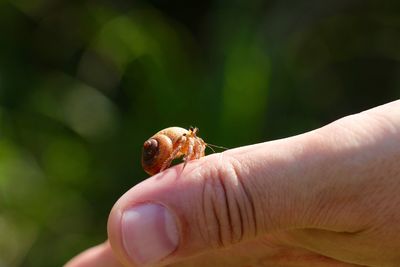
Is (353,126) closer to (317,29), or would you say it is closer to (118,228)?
(118,228)

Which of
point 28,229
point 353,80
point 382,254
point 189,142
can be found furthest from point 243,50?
point 382,254

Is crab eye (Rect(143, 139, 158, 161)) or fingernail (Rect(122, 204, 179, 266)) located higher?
crab eye (Rect(143, 139, 158, 161))

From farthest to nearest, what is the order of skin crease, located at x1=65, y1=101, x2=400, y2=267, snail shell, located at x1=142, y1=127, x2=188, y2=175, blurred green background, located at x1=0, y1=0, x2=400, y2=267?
blurred green background, located at x1=0, y1=0, x2=400, y2=267 < snail shell, located at x1=142, y1=127, x2=188, y2=175 < skin crease, located at x1=65, y1=101, x2=400, y2=267

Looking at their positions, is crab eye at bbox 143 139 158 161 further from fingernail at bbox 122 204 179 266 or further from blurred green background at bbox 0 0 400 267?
blurred green background at bbox 0 0 400 267

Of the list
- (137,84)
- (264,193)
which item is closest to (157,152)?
(264,193)

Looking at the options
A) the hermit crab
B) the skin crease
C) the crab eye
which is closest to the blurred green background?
the hermit crab

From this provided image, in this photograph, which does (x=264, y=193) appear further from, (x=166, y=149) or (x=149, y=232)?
(x=166, y=149)
